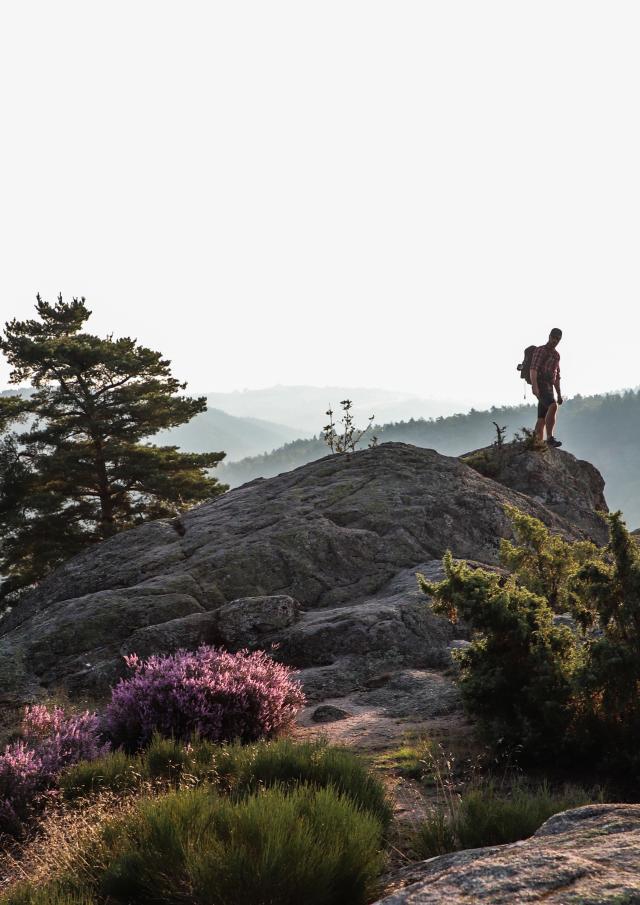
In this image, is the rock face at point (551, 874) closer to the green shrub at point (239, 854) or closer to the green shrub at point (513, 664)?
the green shrub at point (239, 854)

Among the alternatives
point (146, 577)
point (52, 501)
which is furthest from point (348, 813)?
point (52, 501)

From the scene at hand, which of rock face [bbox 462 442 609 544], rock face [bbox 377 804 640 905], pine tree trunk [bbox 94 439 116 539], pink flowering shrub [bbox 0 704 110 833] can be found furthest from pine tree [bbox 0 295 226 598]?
rock face [bbox 377 804 640 905]

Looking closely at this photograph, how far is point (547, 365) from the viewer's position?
18.6m

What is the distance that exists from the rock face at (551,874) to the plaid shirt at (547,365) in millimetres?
16965

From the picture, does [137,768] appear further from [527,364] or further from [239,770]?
[527,364]

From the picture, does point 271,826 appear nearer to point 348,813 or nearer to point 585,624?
point 348,813

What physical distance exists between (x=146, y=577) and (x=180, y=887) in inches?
372

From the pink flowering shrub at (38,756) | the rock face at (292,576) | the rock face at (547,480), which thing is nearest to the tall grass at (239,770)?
the pink flowering shrub at (38,756)

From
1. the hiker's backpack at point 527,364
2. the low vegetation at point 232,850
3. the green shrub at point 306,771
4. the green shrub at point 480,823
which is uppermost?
the hiker's backpack at point 527,364

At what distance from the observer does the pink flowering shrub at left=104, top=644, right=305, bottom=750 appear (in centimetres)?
660

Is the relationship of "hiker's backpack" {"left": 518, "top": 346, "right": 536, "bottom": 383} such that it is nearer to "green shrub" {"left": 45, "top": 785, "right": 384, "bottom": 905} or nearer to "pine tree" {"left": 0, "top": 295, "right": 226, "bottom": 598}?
"pine tree" {"left": 0, "top": 295, "right": 226, "bottom": 598}

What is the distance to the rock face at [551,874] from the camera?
7.01ft

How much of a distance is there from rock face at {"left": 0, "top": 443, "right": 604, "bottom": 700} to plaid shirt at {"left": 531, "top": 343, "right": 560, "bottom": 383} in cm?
378

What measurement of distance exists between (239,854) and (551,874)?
1452mm
